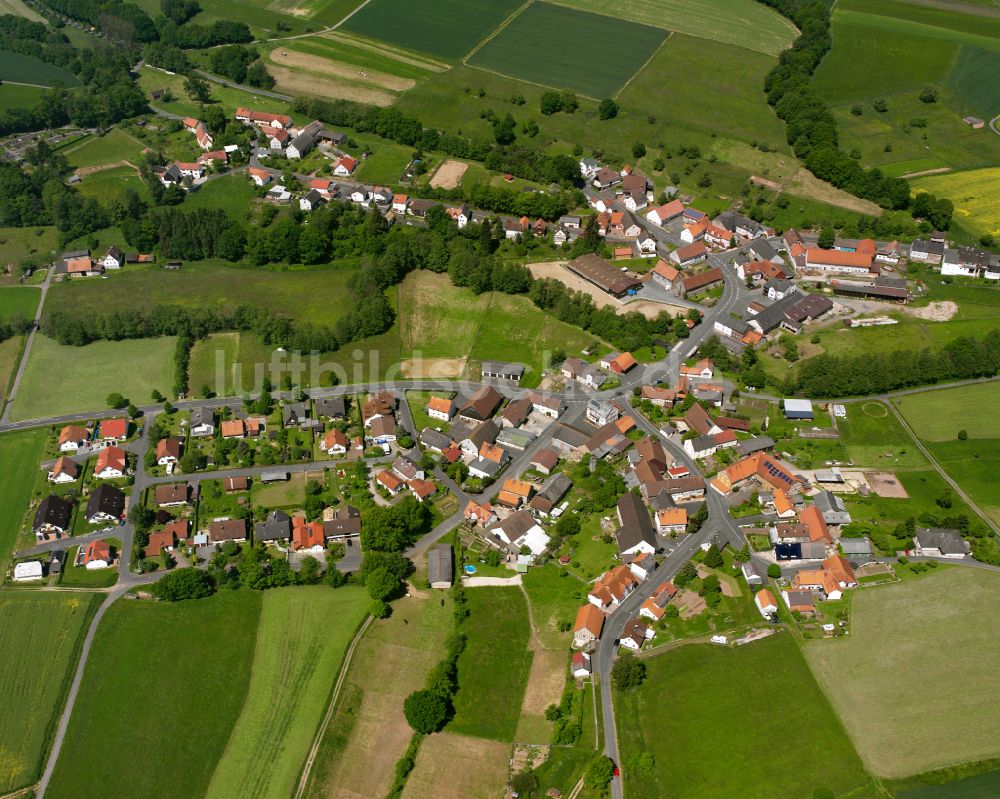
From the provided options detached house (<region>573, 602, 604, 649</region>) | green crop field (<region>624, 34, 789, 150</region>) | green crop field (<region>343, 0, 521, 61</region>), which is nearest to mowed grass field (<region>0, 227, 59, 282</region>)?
green crop field (<region>343, 0, 521, 61</region>)

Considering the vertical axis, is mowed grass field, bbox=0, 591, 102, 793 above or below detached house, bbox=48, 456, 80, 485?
below

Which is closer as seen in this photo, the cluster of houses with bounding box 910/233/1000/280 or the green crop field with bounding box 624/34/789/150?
the cluster of houses with bounding box 910/233/1000/280

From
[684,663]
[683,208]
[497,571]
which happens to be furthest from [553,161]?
[684,663]

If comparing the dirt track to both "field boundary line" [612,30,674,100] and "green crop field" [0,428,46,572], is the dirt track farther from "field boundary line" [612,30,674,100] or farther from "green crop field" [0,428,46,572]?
"green crop field" [0,428,46,572]

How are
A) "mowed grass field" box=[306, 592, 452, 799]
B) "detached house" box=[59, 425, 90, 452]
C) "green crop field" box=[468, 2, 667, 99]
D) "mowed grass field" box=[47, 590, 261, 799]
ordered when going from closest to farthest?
"mowed grass field" box=[306, 592, 452, 799] < "mowed grass field" box=[47, 590, 261, 799] < "detached house" box=[59, 425, 90, 452] < "green crop field" box=[468, 2, 667, 99]

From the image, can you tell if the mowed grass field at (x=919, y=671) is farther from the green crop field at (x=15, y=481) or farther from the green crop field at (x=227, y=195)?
the green crop field at (x=227, y=195)

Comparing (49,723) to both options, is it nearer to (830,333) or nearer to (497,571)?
(497,571)

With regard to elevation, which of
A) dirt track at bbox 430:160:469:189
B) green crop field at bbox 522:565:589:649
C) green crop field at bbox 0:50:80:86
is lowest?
green crop field at bbox 522:565:589:649
